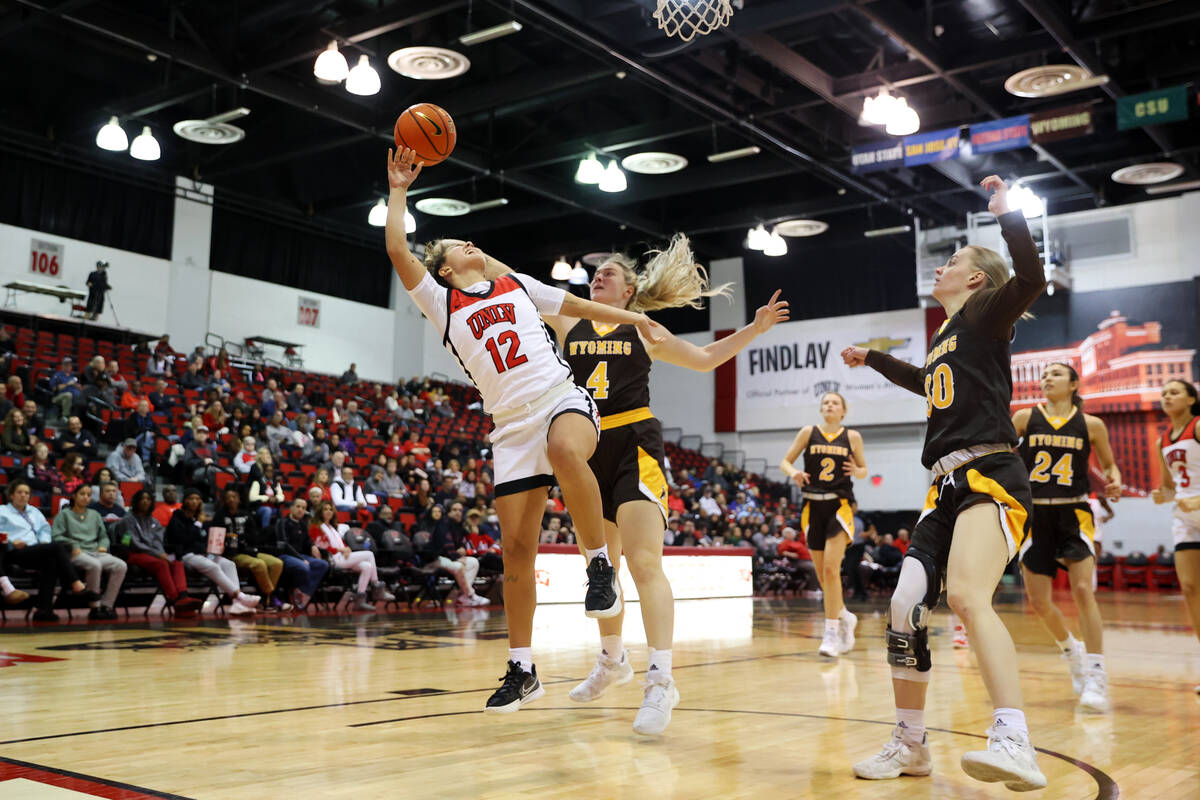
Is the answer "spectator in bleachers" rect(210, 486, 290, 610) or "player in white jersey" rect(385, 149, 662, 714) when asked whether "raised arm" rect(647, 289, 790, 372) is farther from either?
"spectator in bleachers" rect(210, 486, 290, 610)

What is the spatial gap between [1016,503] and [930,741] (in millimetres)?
1043

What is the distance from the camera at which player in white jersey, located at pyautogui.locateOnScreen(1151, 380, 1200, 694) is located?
5.34 m

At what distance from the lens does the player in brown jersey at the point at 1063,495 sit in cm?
521

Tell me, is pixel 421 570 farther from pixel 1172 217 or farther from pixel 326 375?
pixel 1172 217

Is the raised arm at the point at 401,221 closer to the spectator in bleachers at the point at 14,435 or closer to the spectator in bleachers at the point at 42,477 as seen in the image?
the spectator in bleachers at the point at 42,477

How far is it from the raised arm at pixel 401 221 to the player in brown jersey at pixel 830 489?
4.20 m

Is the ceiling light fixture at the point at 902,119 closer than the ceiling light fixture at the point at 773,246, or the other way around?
the ceiling light fixture at the point at 902,119

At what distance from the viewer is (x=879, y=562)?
17672mm

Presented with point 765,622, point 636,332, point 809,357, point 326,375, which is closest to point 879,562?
point 765,622

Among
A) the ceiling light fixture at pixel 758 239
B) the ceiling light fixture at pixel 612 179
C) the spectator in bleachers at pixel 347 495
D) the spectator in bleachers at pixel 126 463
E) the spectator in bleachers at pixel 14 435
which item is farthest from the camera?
the ceiling light fixture at pixel 758 239

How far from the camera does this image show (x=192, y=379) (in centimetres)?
1681

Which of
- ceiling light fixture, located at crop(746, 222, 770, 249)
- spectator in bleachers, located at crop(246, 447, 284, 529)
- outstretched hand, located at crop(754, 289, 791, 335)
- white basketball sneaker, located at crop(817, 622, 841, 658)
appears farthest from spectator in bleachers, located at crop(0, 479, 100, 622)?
ceiling light fixture, located at crop(746, 222, 770, 249)

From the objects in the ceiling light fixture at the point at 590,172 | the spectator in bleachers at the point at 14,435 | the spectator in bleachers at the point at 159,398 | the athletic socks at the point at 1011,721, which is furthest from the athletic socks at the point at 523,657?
the ceiling light fixture at the point at 590,172

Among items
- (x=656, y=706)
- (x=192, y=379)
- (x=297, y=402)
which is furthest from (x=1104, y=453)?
(x=192, y=379)
